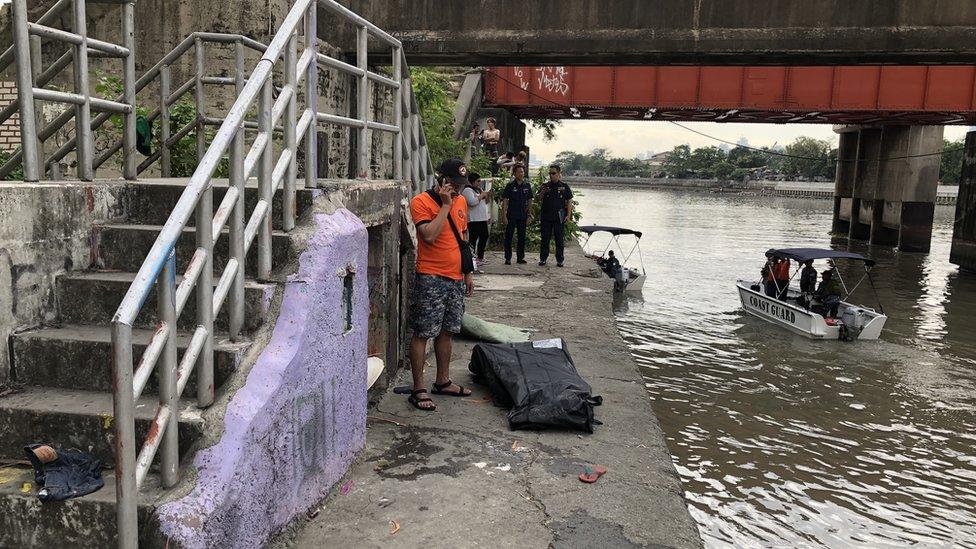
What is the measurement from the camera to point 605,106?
76.3ft

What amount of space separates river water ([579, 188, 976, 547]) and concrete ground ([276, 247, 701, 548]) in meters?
1.51

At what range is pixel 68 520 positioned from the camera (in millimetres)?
2699

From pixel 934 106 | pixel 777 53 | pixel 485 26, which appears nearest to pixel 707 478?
pixel 777 53

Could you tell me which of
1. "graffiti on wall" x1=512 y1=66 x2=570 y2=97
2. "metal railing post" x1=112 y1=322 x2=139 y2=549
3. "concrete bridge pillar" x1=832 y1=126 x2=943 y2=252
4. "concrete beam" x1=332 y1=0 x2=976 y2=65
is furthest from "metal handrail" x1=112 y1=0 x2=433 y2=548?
Answer: "concrete bridge pillar" x1=832 y1=126 x2=943 y2=252

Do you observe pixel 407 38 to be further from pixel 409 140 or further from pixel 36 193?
pixel 36 193

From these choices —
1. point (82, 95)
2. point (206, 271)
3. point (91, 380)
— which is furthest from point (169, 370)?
point (82, 95)

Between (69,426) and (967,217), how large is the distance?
92.8 feet

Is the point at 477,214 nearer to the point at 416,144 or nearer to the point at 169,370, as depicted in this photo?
the point at 416,144

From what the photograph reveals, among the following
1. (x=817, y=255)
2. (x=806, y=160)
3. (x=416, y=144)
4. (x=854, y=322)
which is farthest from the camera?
(x=806, y=160)

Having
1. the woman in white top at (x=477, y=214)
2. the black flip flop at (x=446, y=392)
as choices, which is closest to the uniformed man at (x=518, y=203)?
the woman in white top at (x=477, y=214)

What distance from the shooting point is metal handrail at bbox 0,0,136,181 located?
11.1 feet

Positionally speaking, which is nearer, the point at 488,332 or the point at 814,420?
the point at 488,332

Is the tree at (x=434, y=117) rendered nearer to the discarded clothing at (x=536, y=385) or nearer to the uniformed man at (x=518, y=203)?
the uniformed man at (x=518, y=203)

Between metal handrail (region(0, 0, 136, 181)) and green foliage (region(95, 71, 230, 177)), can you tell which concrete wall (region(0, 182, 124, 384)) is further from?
green foliage (region(95, 71, 230, 177))
